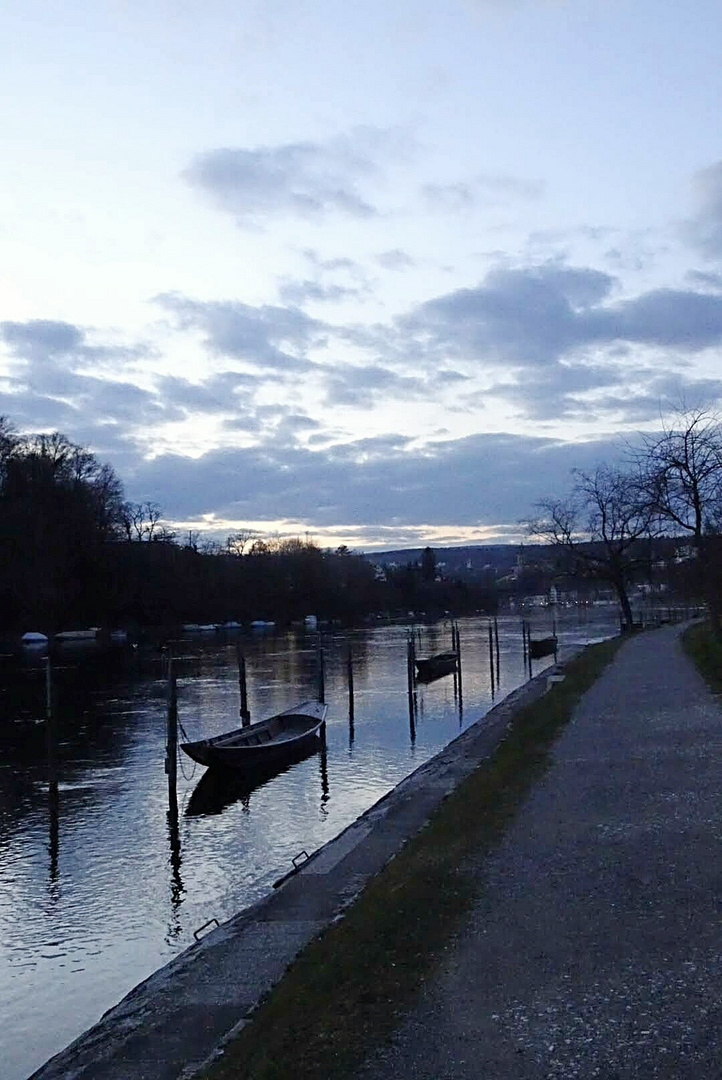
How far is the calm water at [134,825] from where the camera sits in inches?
483

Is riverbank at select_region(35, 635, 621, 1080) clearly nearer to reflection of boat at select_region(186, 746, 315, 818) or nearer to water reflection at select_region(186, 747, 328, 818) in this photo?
water reflection at select_region(186, 747, 328, 818)

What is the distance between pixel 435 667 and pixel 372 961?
4447 cm

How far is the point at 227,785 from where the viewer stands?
79.9 feet

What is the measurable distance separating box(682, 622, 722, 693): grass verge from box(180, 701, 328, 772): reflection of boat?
421 inches

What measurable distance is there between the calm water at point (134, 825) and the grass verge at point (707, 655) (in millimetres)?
7346

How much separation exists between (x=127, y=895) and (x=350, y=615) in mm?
123899

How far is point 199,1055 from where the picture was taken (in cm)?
746

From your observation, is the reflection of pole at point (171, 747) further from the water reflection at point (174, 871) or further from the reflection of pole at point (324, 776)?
the reflection of pole at point (324, 776)

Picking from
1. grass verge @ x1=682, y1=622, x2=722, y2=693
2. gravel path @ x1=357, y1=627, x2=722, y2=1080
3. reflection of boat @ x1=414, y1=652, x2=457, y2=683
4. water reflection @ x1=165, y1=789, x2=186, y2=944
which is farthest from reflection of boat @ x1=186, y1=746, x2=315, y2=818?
reflection of boat @ x1=414, y1=652, x2=457, y2=683

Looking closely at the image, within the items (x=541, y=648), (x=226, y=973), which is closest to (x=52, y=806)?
(x=226, y=973)

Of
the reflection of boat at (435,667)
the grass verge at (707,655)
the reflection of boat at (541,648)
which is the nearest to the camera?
the grass verge at (707,655)

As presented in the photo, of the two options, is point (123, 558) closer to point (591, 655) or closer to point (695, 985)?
point (591, 655)

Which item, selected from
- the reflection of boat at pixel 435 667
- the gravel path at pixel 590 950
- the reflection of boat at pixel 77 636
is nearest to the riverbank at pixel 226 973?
the gravel path at pixel 590 950

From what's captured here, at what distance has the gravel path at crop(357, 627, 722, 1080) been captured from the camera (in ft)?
18.9
